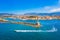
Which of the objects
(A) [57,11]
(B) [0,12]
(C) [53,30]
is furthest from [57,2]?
(B) [0,12]

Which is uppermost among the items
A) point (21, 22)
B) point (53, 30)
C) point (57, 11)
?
point (57, 11)

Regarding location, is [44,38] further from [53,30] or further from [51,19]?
[51,19]

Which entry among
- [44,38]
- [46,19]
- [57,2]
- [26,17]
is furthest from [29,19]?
[57,2]

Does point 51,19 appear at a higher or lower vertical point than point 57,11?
lower

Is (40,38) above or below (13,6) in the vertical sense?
below

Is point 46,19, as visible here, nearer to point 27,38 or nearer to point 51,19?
point 51,19

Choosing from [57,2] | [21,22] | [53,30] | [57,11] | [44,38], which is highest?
[57,2]
